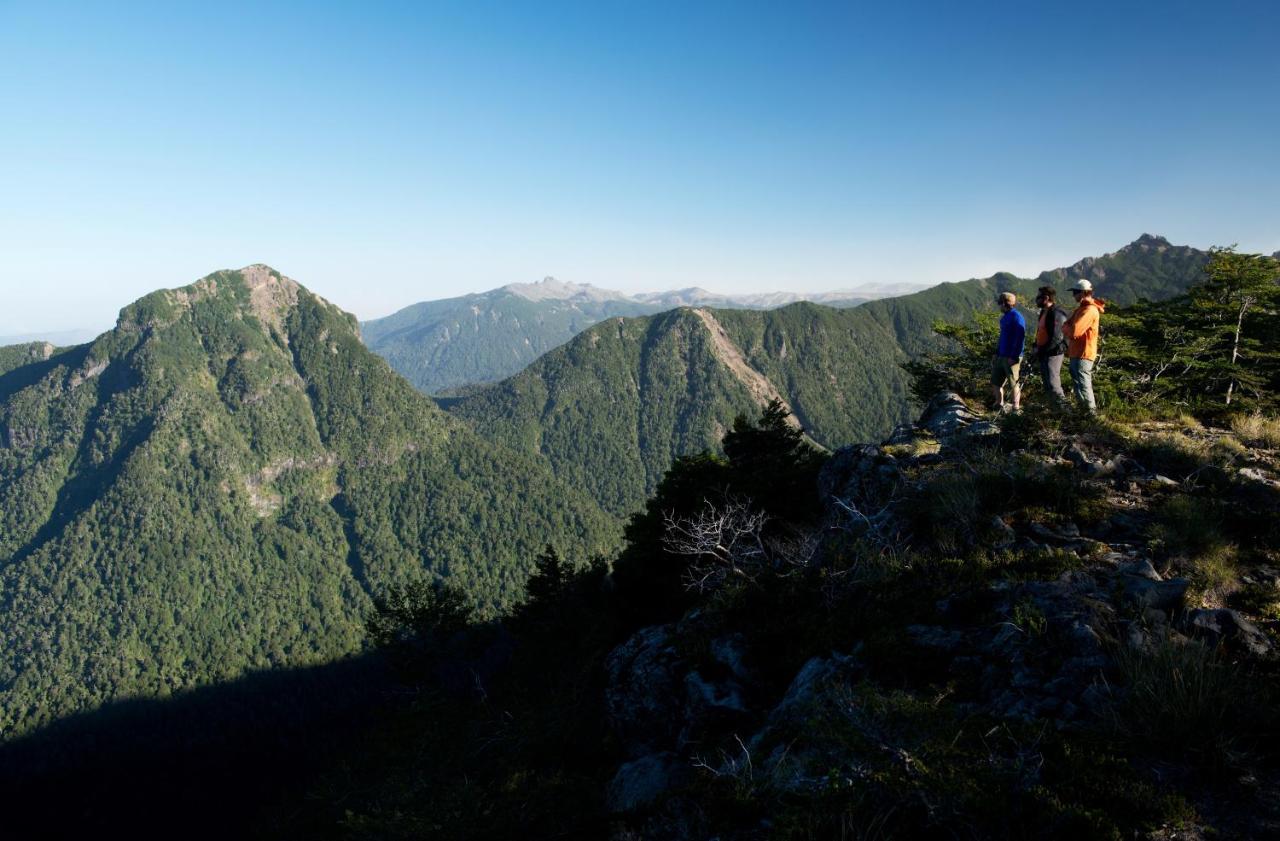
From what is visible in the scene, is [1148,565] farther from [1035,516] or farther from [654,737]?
[654,737]

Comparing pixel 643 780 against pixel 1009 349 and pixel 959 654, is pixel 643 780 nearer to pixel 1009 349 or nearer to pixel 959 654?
pixel 959 654

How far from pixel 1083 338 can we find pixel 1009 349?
5.55 feet

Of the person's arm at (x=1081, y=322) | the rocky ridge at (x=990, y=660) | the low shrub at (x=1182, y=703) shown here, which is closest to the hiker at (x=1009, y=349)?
the person's arm at (x=1081, y=322)

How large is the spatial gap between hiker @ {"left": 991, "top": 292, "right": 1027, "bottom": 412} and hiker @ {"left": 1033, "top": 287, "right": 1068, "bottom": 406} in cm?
42

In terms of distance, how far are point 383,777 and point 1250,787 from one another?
99.2ft

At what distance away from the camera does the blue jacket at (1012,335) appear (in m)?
14.2

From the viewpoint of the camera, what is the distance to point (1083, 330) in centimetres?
1319

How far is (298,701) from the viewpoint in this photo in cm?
12444

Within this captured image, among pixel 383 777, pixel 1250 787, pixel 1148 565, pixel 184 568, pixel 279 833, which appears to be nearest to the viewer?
pixel 1250 787

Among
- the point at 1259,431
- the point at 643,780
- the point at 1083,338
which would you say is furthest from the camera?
the point at 1083,338

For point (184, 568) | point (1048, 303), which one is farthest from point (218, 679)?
point (1048, 303)

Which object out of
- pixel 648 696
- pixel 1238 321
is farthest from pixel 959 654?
pixel 1238 321

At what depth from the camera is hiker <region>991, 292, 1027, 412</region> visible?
561 inches


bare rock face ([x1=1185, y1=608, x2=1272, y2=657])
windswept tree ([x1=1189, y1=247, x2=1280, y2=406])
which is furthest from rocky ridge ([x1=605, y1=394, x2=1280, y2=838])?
windswept tree ([x1=1189, y1=247, x2=1280, y2=406])
